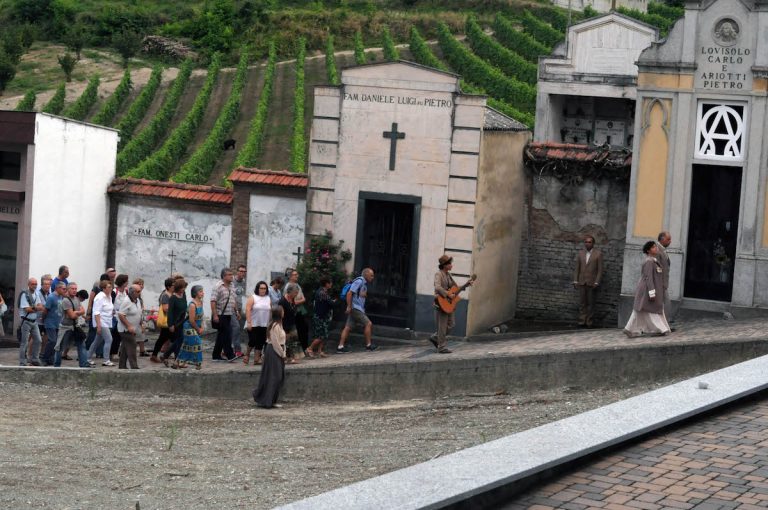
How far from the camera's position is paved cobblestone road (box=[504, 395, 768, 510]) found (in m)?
8.84

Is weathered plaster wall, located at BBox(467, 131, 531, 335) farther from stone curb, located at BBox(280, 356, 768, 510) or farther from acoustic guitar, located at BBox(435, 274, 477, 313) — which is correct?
stone curb, located at BBox(280, 356, 768, 510)

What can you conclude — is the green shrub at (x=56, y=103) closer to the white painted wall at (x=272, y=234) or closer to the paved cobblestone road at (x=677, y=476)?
the white painted wall at (x=272, y=234)

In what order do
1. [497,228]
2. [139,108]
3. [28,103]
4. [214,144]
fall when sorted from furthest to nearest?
1. [139,108]
2. [28,103]
3. [214,144]
4. [497,228]

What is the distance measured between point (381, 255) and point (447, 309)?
8.95 ft

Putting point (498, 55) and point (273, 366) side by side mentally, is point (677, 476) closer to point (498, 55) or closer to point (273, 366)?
point (273, 366)

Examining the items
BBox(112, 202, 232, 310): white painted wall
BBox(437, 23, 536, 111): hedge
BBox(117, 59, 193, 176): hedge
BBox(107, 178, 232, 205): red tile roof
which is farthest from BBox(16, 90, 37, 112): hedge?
BBox(112, 202, 232, 310): white painted wall

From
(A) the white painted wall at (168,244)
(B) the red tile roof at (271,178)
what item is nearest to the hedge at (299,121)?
(A) the white painted wall at (168,244)

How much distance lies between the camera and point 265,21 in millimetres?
77062

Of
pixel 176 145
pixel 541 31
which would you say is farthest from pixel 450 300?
pixel 541 31

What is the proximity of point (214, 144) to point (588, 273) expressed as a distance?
22.6 metres

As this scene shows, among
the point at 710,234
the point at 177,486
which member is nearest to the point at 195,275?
the point at 710,234

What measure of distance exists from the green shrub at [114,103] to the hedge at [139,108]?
0.50 metres

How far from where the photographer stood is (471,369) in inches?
667

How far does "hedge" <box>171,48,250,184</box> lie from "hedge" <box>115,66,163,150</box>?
9.80 ft
